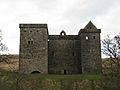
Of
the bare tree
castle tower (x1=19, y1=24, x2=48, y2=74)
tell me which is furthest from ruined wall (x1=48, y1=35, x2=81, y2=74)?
the bare tree

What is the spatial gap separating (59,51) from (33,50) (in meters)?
6.29

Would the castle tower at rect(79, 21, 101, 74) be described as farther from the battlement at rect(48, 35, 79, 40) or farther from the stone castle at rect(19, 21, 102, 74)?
the battlement at rect(48, 35, 79, 40)

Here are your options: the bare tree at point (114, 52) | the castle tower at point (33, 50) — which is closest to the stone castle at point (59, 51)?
the castle tower at point (33, 50)

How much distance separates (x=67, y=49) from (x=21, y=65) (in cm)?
923

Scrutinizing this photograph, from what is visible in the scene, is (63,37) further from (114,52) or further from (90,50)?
(114,52)

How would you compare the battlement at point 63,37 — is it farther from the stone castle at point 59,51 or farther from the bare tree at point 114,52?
the bare tree at point 114,52

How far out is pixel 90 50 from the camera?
53.8m

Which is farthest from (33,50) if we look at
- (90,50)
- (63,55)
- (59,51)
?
(90,50)

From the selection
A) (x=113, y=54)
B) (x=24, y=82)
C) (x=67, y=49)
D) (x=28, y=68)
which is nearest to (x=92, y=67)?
(x=67, y=49)

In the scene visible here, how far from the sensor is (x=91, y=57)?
53.5m

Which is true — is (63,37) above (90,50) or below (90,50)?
above

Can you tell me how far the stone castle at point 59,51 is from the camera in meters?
51.0

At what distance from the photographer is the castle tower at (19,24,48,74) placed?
50938mm

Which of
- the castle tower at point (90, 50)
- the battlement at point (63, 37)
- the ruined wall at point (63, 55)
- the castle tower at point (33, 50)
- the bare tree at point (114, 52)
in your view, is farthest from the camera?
the battlement at point (63, 37)
